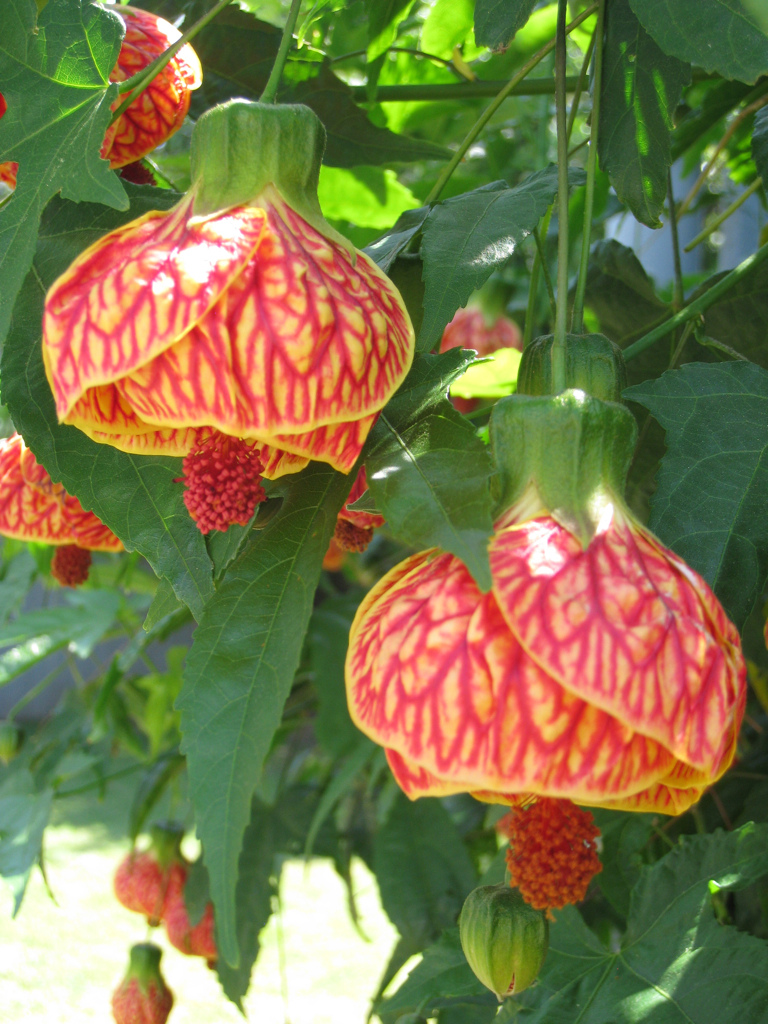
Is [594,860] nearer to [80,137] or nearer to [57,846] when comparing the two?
[80,137]

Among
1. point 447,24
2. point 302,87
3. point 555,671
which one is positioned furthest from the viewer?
point 447,24

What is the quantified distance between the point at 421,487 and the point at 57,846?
2293mm

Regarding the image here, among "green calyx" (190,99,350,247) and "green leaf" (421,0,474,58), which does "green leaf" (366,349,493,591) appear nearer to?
"green calyx" (190,99,350,247)

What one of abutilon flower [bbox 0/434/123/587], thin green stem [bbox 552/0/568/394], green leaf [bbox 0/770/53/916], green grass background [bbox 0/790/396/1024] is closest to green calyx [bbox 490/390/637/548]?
thin green stem [bbox 552/0/568/394]

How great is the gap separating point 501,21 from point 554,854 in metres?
0.35

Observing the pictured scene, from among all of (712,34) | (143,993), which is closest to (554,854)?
(712,34)

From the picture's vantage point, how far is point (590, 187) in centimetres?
40

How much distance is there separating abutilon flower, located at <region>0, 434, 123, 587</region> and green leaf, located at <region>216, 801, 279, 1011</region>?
0.58 metres

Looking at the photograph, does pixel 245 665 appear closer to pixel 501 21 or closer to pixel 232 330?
pixel 232 330

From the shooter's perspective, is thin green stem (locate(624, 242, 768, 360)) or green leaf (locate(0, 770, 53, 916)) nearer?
thin green stem (locate(624, 242, 768, 360))

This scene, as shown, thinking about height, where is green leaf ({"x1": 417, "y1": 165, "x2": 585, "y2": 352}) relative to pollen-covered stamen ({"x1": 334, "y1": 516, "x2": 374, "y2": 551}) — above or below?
above

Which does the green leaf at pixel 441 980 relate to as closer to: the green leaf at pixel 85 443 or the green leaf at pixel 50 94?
the green leaf at pixel 85 443

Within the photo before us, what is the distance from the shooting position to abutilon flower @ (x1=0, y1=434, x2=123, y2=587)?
1.68ft

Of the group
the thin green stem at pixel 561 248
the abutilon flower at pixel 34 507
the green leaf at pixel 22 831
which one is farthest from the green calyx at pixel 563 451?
the green leaf at pixel 22 831
